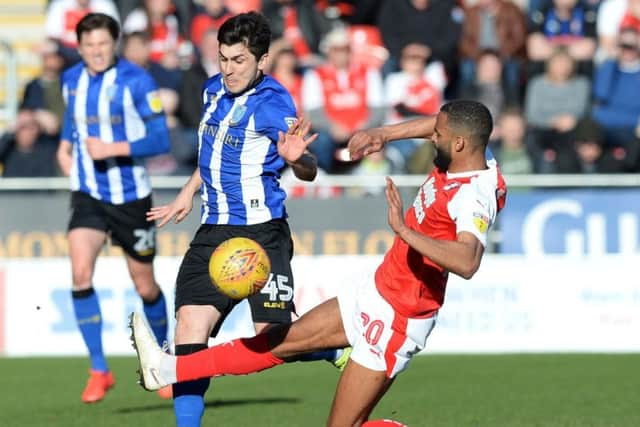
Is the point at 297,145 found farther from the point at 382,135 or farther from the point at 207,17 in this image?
the point at 207,17

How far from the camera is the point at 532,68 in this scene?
16.0m

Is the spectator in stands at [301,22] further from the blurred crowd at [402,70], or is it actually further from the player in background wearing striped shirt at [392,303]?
the player in background wearing striped shirt at [392,303]

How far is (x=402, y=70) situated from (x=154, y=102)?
21.9 feet

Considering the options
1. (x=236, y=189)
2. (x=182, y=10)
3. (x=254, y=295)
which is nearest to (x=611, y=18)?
(x=182, y=10)

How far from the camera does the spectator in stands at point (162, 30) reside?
15922mm

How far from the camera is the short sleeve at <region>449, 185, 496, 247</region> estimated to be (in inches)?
241

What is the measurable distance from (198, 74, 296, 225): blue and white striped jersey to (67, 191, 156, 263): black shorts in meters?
2.12

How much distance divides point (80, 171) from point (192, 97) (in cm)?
579

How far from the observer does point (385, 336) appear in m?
6.57

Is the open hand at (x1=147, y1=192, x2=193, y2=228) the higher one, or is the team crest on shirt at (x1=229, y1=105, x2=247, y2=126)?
the team crest on shirt at (x1=229, y1=105, x2=247, y2=126)

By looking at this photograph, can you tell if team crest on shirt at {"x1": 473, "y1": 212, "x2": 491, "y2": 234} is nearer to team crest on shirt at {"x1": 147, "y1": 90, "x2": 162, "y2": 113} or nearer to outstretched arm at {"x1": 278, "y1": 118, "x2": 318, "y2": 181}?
outstretched arm at {"x1": 278, "y1": 118, "x2": 318, "y2": 181}

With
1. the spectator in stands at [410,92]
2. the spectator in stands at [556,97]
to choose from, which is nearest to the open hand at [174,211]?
the spectator in stands at [410,92]

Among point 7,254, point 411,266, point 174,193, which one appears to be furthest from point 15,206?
point 411,266

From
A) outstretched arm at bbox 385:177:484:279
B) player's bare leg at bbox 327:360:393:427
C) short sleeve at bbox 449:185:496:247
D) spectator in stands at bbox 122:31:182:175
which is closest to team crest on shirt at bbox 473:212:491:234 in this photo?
short sleeve at bbox 449:185:496:247
